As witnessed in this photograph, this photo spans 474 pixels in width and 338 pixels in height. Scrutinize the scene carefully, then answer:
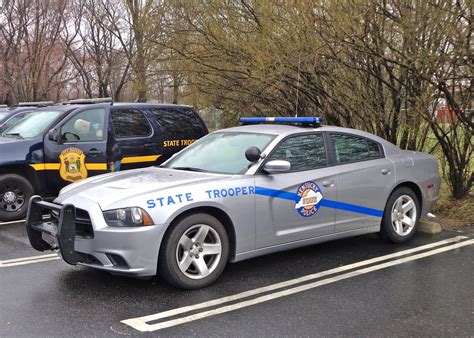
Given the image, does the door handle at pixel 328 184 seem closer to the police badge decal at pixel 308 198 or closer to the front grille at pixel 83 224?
the police badge decal at pixel 308 198

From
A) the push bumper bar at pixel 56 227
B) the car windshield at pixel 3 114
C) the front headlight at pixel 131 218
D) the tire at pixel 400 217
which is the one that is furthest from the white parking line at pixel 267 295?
the car windshield at pixel 3 114

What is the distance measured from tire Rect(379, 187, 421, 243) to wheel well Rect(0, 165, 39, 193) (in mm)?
4986

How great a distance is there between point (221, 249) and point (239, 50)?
195 inches

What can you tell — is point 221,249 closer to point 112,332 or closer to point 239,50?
point 112,332

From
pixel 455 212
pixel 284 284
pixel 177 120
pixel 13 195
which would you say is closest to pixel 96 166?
pixel 13 195

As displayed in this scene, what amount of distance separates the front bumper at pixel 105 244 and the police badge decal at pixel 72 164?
135 inches

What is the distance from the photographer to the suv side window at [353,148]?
5.90m

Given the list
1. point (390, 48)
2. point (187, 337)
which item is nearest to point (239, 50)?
point (390, 48)

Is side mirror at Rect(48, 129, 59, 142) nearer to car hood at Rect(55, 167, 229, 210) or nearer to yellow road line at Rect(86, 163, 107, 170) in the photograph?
yellow road line at Rect(86, 163, 107, 170)

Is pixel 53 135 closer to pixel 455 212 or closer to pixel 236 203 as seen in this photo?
pixel 236 203

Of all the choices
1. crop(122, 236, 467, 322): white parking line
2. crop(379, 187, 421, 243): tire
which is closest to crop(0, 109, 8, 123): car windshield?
crop(379, 187, 421, 243): tire

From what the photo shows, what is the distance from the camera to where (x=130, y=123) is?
8500mm

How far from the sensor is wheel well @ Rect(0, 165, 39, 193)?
7.73 meters

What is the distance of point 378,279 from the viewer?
502 cm
